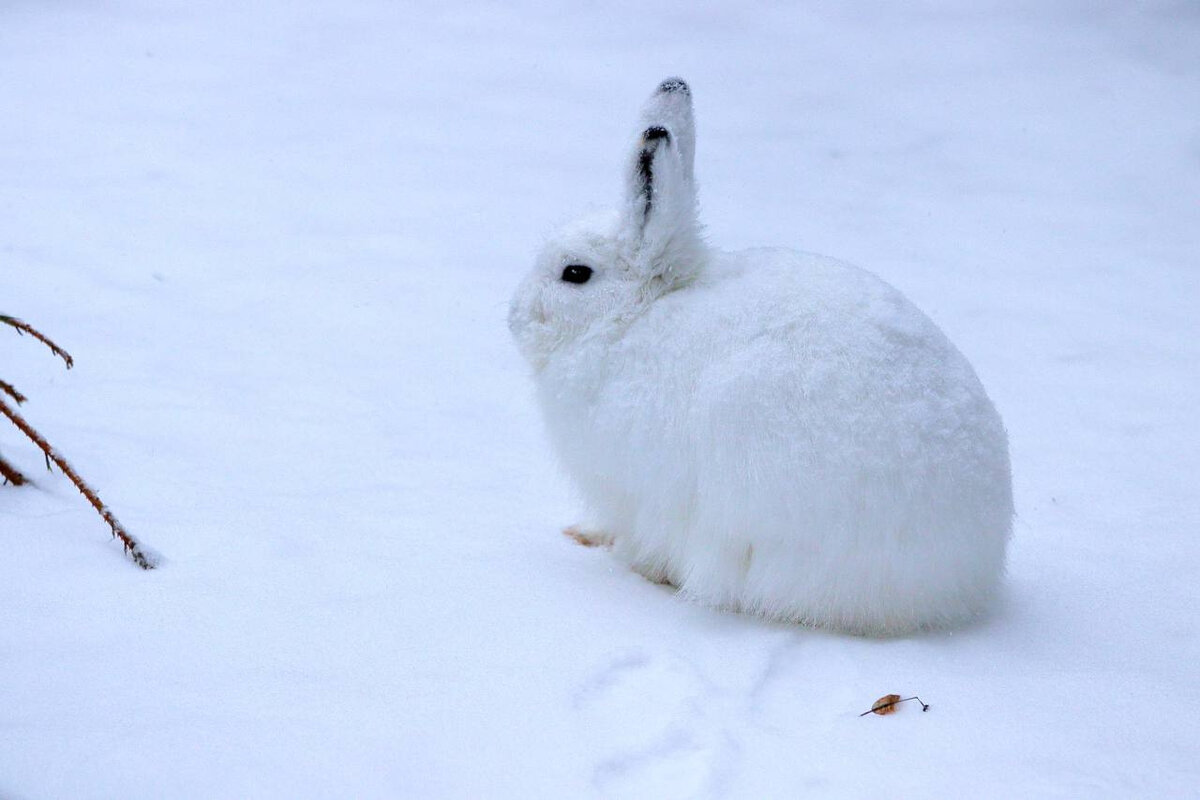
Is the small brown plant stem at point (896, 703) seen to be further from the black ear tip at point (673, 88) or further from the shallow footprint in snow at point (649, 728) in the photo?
the black ear tip at point (673, 88)

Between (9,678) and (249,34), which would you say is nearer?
(9,678)

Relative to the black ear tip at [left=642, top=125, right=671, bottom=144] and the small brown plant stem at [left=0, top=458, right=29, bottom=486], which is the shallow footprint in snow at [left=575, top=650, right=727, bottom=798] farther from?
the small brown plant stem at [left=0, top=458, right=29, bottom=486]

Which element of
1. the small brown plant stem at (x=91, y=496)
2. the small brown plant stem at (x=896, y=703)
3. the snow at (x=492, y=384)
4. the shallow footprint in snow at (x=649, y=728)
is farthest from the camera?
the small brown plant stem at (x=91, y=496)

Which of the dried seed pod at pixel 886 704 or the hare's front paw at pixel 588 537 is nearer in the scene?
the dried seed pod at pixel 886 704

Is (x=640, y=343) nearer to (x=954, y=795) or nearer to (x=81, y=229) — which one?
(x=954, y=795)

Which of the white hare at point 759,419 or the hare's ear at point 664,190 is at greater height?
the hare's ear at point 664,190

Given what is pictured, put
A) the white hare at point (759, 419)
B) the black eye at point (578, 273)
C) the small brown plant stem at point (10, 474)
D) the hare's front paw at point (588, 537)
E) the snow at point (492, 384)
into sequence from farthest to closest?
1. the hare's front paw at point (588, 537)
2. the black eye at point (578, 273)
3. the small brown plant stem at point (10, 474)
4. the white hare at point (759, 419)
5. the snow at point (492, 384)

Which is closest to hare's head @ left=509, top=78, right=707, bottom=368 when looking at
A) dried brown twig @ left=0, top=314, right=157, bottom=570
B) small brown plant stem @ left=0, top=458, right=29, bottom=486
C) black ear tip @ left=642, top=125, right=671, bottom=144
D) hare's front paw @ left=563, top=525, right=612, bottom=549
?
black ear tip @ left=642, top=125, right=671, bottom=144

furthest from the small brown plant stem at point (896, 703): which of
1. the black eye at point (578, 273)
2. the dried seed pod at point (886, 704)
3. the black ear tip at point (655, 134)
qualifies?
the black ear tip at point (655, 134)

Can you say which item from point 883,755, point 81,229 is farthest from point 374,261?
point 883,755
